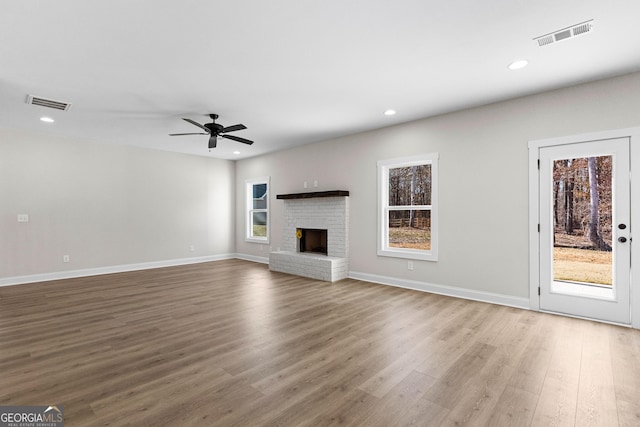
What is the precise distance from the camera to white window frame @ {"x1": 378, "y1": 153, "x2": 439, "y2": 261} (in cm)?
472

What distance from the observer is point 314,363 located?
2455 mm

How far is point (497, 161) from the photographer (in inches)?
162

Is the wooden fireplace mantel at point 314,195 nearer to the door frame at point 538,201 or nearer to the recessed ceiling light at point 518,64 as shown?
the door frame at point 538,201

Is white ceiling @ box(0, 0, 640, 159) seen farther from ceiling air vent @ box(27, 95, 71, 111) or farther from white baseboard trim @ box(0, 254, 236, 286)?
white baseboard trim @ box(0, 254, 236, 286)

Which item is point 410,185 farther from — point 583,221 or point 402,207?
point 583,221

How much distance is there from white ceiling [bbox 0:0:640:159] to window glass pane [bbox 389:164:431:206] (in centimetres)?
90

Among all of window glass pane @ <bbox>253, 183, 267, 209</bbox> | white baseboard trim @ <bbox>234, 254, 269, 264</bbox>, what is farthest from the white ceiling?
white baseboard trim @ <bbox>234, 254, 269, 264</bbox>

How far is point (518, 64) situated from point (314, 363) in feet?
11.3

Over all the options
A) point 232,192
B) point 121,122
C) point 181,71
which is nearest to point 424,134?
point 181,71

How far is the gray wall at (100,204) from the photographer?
540 centimetres

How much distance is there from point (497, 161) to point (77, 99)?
18.2ft

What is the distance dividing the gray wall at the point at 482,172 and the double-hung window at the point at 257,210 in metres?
2.96

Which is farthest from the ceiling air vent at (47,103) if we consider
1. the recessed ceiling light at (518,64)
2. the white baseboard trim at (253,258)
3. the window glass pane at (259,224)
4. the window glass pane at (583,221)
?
the window glass pane at (583,221)

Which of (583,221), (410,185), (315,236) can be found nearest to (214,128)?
(315,236)
